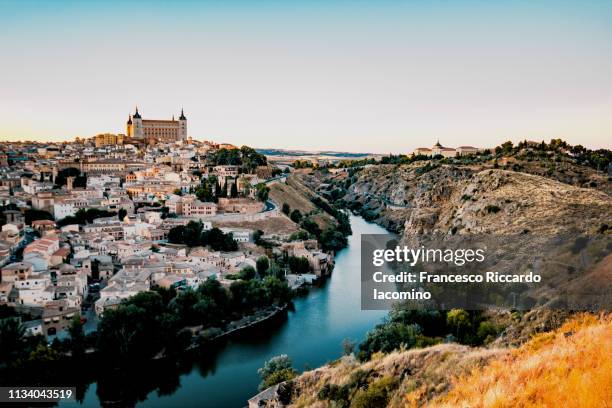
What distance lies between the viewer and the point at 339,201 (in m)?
35.4

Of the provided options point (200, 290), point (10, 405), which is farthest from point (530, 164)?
point (10, 405)

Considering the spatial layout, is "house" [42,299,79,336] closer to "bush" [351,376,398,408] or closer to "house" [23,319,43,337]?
"house" [23,319,43,337]

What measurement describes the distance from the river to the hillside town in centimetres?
205

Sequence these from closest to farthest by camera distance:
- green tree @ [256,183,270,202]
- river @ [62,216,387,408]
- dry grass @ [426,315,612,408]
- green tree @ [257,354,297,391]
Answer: dry grass @ [426,315,612,408]
green tree @ [257,354,297,391]
river @ [62,216,387,408]
green tree @ [256,183,270,202]

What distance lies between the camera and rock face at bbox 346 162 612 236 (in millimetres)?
12742

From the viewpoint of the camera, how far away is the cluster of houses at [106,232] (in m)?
11.3

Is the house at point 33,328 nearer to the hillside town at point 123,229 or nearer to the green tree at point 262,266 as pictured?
the hillside town at point 123,229

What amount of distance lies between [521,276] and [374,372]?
636cm

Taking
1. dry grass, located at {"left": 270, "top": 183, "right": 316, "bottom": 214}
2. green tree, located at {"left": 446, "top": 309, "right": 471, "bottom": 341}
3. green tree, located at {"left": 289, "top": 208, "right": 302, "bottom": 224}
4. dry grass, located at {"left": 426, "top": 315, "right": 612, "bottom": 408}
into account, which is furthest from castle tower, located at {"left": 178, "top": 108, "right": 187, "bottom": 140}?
dry grass, located at {"left": 426, "top": 315, "right": 612, "bottom": 408}

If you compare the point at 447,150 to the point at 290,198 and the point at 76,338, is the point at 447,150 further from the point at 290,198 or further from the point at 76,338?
the point at 76,338

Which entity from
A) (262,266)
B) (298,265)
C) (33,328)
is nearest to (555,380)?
(33,328)

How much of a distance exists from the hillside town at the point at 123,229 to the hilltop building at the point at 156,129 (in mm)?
7569

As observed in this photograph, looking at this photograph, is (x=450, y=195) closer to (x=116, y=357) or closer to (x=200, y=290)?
(x=200, y=290)

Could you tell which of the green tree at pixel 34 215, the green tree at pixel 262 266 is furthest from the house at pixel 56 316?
the green tree at pixel 34 215
